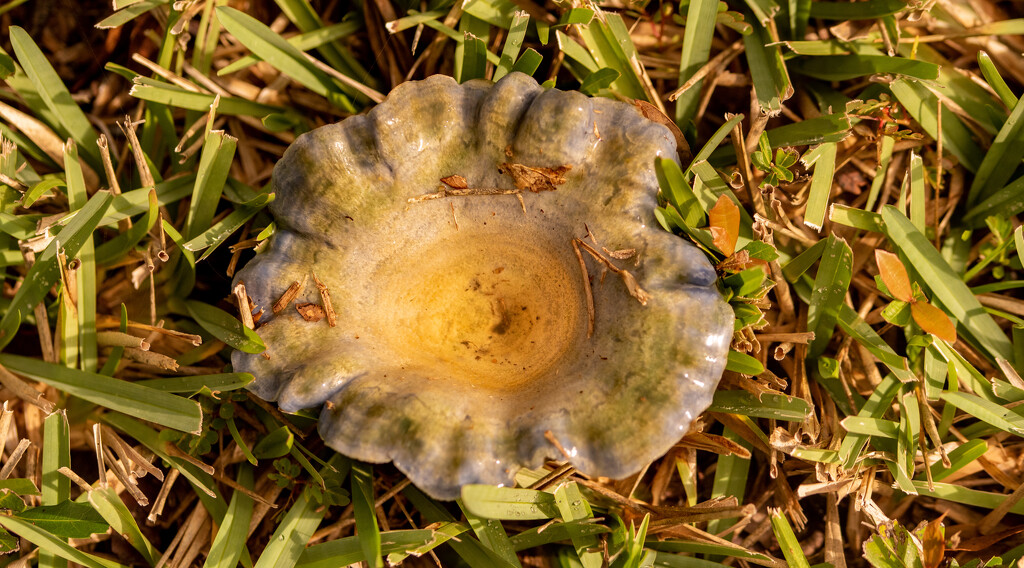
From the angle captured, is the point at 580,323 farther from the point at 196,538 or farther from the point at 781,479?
the point at 196,538

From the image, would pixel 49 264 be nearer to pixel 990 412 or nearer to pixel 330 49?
pixel 330 49

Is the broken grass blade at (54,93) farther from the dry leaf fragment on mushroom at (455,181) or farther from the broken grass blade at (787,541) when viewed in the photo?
the broken grass blade at (787,541)

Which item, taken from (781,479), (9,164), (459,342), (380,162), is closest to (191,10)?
(9,164)

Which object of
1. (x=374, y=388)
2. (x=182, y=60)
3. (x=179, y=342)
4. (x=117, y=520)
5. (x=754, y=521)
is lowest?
(x=754, y=521)

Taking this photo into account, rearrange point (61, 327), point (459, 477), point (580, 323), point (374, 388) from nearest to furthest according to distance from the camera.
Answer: point (459, 477) < point (374, 388) < point (580, 323) < point (61, 327)

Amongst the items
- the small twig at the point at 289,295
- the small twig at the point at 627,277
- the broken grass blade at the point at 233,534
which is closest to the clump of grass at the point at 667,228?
the broken grass blade at the point at 233,534

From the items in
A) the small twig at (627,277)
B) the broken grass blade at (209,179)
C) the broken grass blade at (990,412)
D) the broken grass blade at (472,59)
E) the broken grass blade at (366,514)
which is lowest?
the broken grass blade at (366,514)

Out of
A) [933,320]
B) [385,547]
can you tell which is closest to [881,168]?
[933,320]
